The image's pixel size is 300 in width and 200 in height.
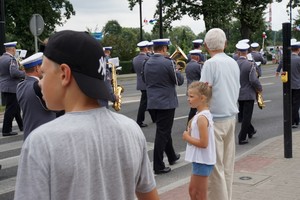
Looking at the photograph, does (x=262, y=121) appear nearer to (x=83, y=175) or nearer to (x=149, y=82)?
(x=149, y=82)

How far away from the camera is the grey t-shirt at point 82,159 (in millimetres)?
1556

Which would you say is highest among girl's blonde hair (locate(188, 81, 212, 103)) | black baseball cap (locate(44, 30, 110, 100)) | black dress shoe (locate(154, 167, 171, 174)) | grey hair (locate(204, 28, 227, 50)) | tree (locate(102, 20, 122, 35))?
tree (locate(102, 20, 122, 35))

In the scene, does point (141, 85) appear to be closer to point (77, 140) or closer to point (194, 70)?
point (194, 70)

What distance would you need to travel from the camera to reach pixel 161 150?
6484 millimetres

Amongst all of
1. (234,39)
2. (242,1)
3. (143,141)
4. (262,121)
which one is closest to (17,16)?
(242,1)

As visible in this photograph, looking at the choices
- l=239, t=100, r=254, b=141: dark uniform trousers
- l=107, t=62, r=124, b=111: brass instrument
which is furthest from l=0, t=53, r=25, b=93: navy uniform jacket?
l=239, t=100, r=254, b=141: dark uniform trousers

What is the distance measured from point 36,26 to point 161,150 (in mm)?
11420

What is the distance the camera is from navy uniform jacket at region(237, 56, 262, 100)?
29.1 feet

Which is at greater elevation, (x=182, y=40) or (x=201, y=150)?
(x=182, y=40)

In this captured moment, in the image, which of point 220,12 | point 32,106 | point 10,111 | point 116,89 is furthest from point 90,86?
point 220,12

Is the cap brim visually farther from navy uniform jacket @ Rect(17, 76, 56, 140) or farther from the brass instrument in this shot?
the brass instrument

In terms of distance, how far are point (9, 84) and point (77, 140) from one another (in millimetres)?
8731

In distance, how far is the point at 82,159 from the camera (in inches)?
63.9

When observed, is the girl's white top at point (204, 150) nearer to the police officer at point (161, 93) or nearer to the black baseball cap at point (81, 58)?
the police officer at point (161, 93)
